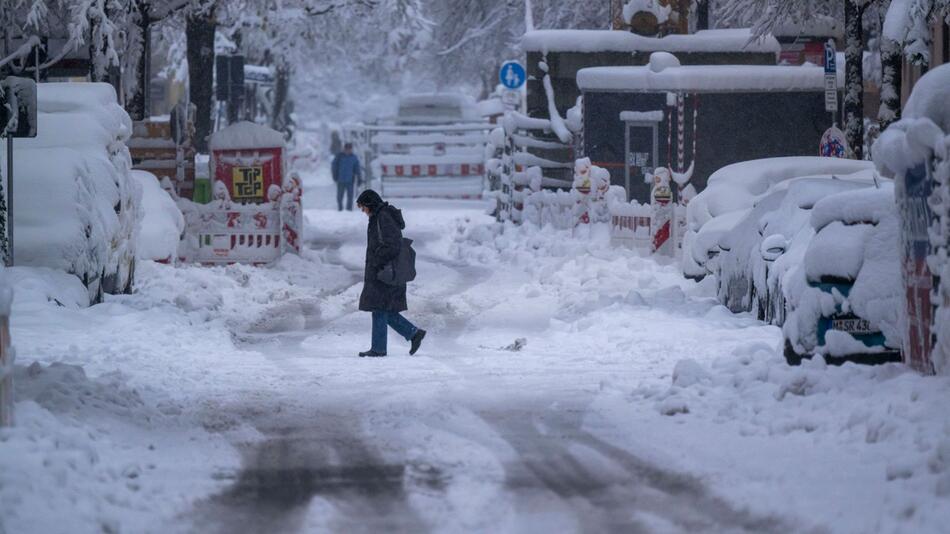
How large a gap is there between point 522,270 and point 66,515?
16754mm

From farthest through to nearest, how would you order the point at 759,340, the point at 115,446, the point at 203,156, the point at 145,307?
the point at 203,156 → the point at 145,307 → the point at 759,340 → the point at 115,446

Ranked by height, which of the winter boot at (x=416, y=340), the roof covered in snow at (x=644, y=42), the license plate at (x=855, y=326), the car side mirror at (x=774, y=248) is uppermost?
the roof covered in snow at (x=644, y=42)

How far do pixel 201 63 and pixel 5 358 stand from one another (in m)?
25.3

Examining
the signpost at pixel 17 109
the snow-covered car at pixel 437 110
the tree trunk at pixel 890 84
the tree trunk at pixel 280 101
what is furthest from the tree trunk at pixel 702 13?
the signpost at pixel 17 109

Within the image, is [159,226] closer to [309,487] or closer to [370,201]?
[370,201]

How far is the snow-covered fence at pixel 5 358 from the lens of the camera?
8117 millimetres

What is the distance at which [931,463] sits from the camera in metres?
7.75

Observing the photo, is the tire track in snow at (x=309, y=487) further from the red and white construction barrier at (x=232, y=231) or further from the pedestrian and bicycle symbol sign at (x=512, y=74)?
the pedestrian and bicycle symbol sign at (x=512, y=74)

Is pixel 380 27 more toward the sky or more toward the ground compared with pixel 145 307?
more toward the sky

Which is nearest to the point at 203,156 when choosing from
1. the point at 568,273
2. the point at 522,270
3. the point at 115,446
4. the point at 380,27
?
the point at 380,27

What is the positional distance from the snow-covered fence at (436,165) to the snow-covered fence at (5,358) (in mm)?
35458

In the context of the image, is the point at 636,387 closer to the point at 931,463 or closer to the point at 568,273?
the point at 931,463

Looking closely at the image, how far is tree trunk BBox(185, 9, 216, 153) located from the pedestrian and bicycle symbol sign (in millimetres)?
6071

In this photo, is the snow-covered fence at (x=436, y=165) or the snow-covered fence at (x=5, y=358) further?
the snow-covered fence at (x=436, y=165)
